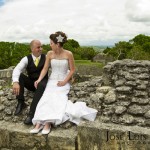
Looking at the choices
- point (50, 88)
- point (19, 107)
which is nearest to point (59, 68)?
point (50, 88)

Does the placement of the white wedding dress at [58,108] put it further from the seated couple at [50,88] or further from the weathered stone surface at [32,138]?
the weathered stone surface at [32,138]

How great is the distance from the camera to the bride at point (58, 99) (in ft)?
15.7

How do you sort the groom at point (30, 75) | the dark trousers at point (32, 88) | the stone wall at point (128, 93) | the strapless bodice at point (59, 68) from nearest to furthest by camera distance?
the stone wall at point (128, 93), the dark trousers at point (32, 88), the groom at point (30, 75), the strapless bodice at point (59, 68)

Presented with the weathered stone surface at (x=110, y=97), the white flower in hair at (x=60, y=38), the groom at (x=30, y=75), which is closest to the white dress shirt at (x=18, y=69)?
the groom at (x=30, y=75)

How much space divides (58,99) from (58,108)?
239 millimetres

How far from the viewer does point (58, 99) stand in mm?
5098

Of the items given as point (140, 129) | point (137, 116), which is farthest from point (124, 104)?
point (140, 129)

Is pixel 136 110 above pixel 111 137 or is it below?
above

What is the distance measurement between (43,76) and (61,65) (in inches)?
17.2

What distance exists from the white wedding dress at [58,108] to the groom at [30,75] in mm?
149

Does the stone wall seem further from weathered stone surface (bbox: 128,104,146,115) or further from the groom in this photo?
the groom

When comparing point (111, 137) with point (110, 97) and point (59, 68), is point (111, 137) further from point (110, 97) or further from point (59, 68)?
point (59, 68)

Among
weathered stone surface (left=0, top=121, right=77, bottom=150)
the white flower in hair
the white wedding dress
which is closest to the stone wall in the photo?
the white wedding dress

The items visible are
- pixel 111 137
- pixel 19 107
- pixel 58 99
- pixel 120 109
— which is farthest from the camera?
pixel 19 107
